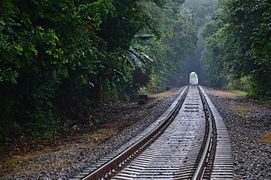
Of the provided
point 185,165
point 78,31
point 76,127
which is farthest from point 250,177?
point 76,127

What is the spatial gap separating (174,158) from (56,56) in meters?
4.13

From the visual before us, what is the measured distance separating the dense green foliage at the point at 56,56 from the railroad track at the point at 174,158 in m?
3.37

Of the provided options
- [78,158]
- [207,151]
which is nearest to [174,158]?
[207,151]

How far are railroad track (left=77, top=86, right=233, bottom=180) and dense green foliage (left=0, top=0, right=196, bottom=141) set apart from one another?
337cm

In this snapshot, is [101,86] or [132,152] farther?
[101,86]

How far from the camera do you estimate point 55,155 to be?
11789 mm

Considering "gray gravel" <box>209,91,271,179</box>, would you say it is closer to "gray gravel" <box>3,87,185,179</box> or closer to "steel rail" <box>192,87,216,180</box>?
"steel rail" <box>192,87,216,180</box>

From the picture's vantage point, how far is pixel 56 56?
11578 mm

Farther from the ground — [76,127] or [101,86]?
[101,86]

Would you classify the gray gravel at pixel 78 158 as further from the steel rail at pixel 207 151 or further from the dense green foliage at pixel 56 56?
the steel rail at pixel 207 151

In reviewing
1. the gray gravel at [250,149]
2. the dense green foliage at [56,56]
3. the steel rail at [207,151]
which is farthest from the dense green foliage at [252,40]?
the dense green foliage at [56,56]

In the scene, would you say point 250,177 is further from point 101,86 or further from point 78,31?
point 101,86

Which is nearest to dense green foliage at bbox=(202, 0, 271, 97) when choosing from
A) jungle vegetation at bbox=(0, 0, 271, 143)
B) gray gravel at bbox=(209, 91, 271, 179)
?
jungle vegetation at bbox=(0, 0, 271, 143)

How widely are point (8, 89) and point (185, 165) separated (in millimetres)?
6946
